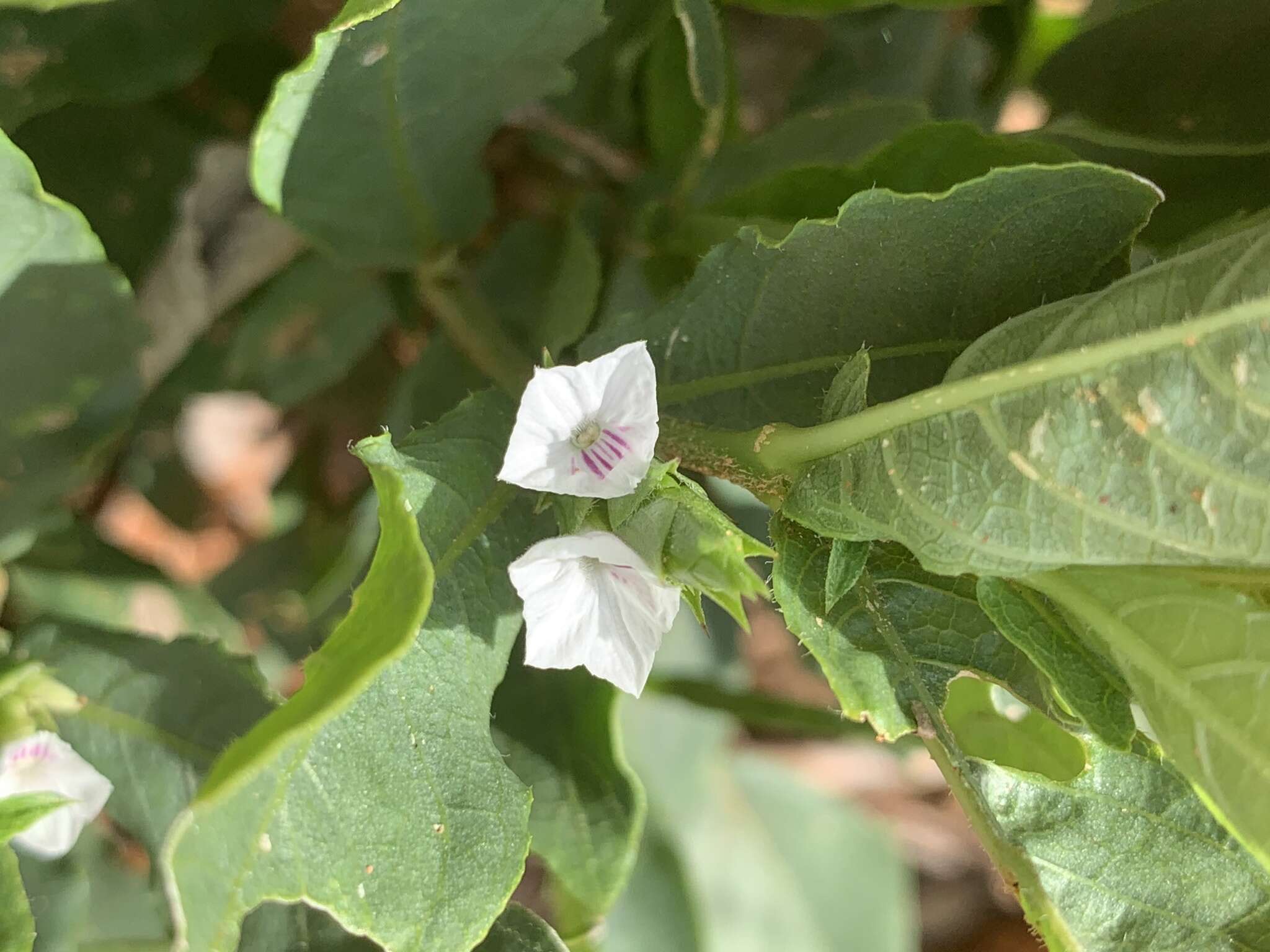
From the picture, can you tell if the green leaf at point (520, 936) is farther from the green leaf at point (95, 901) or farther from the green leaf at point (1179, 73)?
the green leaf at point (1179, 73)

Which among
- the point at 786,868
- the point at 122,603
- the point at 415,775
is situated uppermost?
the point at 415,775

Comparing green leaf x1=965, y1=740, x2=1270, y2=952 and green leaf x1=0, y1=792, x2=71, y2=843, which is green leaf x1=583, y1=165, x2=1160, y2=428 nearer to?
green leaf x1=965, y1=740, x2=1270, y2=952

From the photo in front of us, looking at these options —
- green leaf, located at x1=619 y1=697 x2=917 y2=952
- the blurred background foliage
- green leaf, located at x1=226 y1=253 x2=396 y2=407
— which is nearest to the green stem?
the blurred background foliage

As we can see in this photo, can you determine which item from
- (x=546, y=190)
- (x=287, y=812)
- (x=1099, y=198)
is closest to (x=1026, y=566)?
(x=1099, y=198)

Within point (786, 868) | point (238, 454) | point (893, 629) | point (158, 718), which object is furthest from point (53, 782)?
point (786, 868)

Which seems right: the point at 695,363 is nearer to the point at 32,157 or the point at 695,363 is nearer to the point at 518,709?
the point at 518,709

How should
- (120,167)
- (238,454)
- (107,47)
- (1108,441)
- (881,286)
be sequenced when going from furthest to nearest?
(238,454) < (120,167) < (107,47) < (881,286) < (1108,441)

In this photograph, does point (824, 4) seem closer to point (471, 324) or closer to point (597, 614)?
point (471, 324)

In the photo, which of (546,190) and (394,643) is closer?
(394,643)
